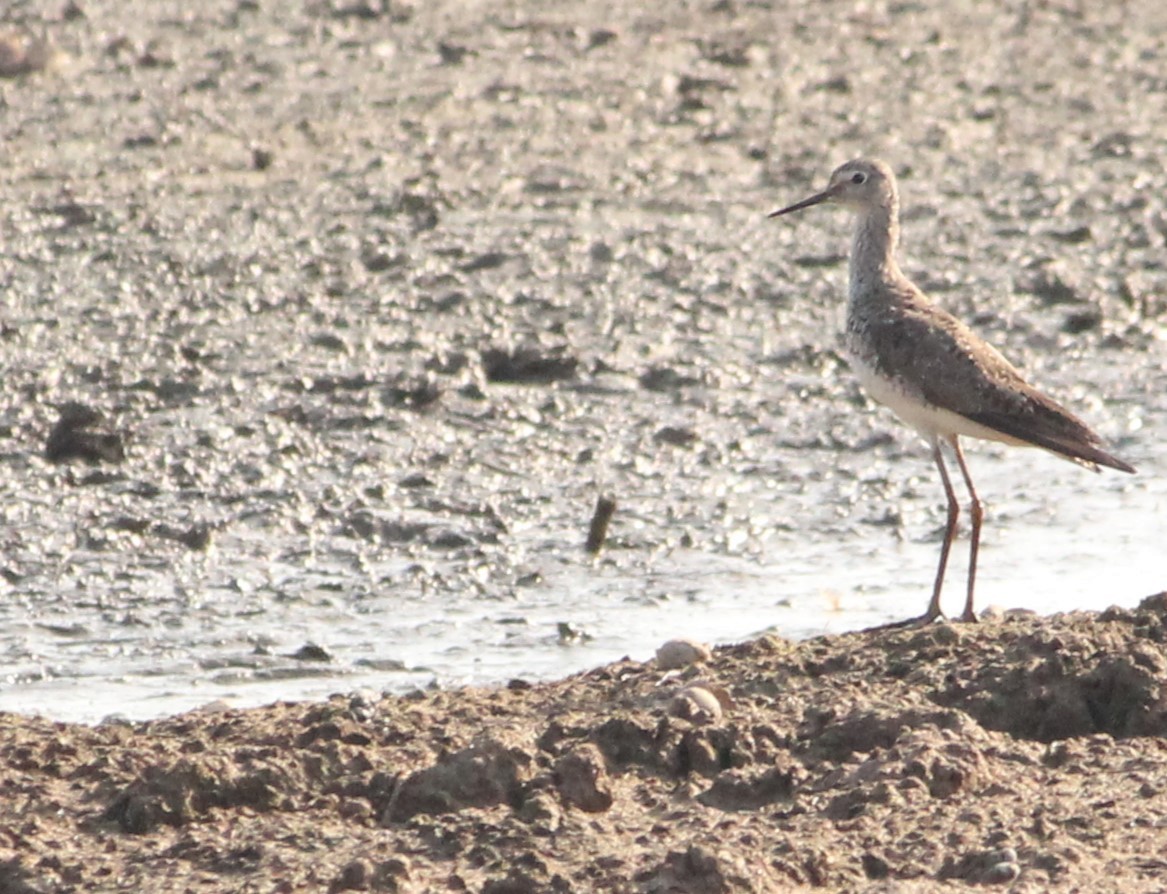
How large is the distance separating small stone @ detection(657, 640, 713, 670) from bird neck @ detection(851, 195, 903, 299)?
168cm

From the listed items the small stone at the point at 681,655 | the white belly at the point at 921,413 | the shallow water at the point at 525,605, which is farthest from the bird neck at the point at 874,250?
the small stone at the point at 681,655

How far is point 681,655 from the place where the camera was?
21.3 ft

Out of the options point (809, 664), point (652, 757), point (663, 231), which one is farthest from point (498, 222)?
point (652, 757)

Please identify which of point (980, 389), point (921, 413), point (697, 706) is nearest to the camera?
point (697, 706)

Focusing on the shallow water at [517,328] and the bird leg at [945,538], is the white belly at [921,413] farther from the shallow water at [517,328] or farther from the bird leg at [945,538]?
the shallow water at [517,328]

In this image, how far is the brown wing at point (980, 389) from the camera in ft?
22.8

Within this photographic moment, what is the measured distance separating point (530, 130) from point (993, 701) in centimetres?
700

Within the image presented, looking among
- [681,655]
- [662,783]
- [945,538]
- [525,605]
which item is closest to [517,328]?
[525,605]

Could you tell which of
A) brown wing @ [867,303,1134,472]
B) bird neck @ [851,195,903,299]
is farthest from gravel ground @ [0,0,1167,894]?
bird neck @ [851,195,903,299]

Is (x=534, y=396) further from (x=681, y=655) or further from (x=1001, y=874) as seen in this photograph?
(x=1001, y=874)

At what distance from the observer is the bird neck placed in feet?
25.6

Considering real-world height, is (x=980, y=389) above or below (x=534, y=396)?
above

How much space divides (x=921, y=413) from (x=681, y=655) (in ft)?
3.99

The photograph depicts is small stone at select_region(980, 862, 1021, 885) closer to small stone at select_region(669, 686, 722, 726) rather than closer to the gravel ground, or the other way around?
the gravel ground
